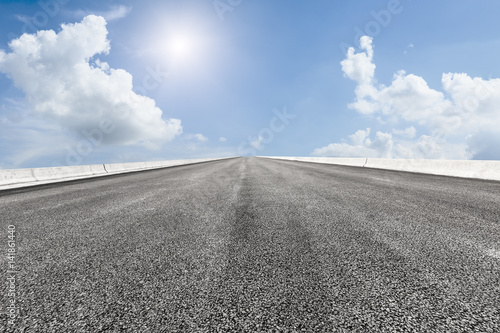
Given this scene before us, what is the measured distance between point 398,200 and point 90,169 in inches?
726

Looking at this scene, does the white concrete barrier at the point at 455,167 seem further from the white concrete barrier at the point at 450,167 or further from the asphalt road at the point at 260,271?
the asphalt road at the point at 260,271

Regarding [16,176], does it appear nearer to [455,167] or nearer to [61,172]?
[61,172]

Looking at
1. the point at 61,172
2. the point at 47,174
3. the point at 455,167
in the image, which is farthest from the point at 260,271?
the point at 61,172

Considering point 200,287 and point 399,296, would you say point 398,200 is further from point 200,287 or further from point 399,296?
point 200,287

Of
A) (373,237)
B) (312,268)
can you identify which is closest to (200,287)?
(312,268)

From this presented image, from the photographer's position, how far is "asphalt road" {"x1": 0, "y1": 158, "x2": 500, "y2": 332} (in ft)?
5.73

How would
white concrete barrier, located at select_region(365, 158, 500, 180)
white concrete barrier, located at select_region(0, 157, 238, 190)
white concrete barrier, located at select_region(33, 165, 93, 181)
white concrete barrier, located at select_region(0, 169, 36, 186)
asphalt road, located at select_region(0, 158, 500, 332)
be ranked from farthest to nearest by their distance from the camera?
white concrete barrier, located at select_region(33, 165, 93, 181) < white concrete barrier, located at select_region(0, 157, 238, 190) < white concrete barrier, located at select_region(0, 169, 36, 186) < white concrete barrier, located at select_region(365, 158, 500, 180) < asphalt road, located at select_region(0, 158, 500, 332)

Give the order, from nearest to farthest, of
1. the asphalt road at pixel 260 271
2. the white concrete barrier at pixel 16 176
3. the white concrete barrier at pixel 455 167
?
the asphalt road at pixel 260 271 < the white concrete barrier at pixel 455 167 < the white concrete barrier at pixel 16 176

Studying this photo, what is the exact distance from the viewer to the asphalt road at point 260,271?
175 cm

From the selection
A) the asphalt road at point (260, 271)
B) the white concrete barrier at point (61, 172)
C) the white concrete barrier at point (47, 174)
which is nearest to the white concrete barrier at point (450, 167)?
the asphalt road at point (260, 271)

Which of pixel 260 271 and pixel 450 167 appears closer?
pixel 260 271

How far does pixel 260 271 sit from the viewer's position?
2412mm

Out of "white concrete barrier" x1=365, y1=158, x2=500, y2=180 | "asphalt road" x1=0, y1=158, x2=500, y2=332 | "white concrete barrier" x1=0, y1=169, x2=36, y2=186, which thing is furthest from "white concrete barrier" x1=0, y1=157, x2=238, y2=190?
"white concrete barrier" x1=365, y1=158, x2=500, y2=180

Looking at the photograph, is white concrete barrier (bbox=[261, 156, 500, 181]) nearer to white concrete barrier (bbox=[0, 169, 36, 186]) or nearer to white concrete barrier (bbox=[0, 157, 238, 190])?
white concrete barrier (bbox=[0, 157, 238, 190])
